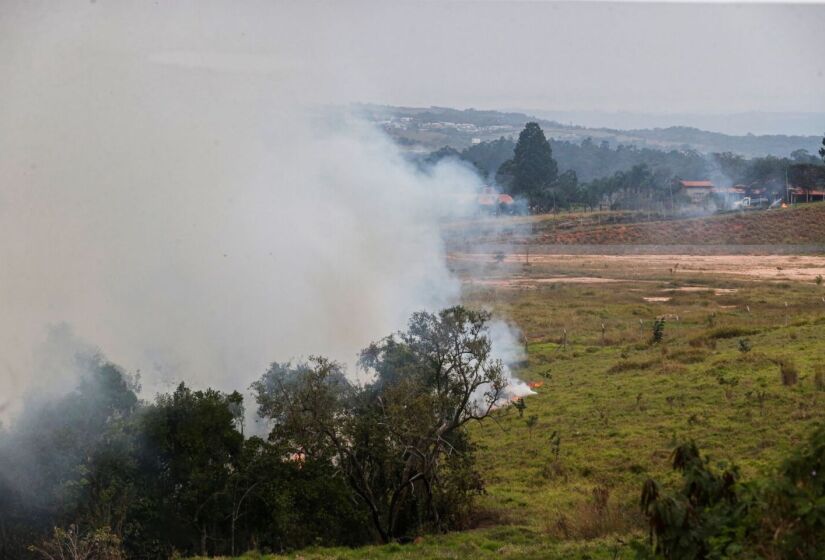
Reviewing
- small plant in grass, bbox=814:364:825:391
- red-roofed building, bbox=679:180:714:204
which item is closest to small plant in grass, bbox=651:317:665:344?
small plant in grass, bbox=814:364:825:391

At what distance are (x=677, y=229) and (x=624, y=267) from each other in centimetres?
1811

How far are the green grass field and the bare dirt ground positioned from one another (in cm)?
1267

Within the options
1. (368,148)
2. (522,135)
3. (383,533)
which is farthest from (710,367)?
(522,135)

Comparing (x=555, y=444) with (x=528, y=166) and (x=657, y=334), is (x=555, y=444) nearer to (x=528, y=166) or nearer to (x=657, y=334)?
(x=657, y=334)

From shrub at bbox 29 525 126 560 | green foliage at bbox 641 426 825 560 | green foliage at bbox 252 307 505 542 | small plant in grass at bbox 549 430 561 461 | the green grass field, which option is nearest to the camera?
green foliage at bbox 641 426 825 560

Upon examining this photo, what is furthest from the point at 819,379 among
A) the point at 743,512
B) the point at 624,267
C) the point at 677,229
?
the point at 677,229

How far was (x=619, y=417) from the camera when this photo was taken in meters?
20.7

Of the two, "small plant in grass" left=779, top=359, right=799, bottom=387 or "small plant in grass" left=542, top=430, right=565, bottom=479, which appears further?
"small plant in grass" left=779, top=359, right=799, bottom=387

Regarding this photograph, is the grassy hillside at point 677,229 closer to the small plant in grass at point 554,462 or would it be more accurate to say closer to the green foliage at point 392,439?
the small plant in grass at point 554,462

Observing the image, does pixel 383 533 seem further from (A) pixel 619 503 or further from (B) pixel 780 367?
(B) pixel 780 367

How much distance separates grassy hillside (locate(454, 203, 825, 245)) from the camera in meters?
67.9

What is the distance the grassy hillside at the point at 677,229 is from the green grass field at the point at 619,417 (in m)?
31.2

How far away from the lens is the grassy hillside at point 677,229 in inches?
2675

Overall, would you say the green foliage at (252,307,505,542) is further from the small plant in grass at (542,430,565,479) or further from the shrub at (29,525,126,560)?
the shrub at (29,525,126,560)
